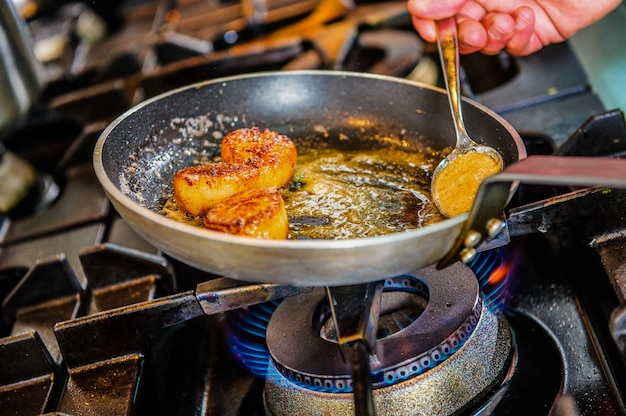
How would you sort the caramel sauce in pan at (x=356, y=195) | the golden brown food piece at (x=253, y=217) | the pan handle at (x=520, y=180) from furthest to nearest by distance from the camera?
the caramel sauce in pan at (x=356, y=195) → the golden brown food piece at (x=253, y=217) → the pan handle at (x=520, y=180)

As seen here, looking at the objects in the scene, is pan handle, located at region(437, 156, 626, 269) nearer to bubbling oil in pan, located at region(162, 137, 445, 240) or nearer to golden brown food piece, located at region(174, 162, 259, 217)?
bubbling oil in pan, located at region(162, 137, 445, 240)

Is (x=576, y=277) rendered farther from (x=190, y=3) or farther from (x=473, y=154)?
(x=190, y=3)

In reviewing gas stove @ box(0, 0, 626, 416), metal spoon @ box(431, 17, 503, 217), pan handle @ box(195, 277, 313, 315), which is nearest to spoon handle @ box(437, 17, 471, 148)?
metal spoon @ box(431, 17, 503, 217)

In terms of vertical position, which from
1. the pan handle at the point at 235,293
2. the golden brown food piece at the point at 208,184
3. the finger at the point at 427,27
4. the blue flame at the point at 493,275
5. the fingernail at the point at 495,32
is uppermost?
the finger at the point at 427,27

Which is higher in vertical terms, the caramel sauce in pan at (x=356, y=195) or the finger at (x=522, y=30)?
the finger at (x=522, y=30)

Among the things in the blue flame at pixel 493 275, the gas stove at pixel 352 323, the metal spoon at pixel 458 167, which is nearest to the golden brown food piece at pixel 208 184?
the gas stove at pixel 352 323

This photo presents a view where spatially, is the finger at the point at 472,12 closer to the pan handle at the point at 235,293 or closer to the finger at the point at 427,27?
the finger at the point at 427,27

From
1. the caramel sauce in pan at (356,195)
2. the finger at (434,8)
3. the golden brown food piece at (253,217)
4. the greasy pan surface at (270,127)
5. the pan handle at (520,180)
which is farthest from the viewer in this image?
the finger at (434,8)
